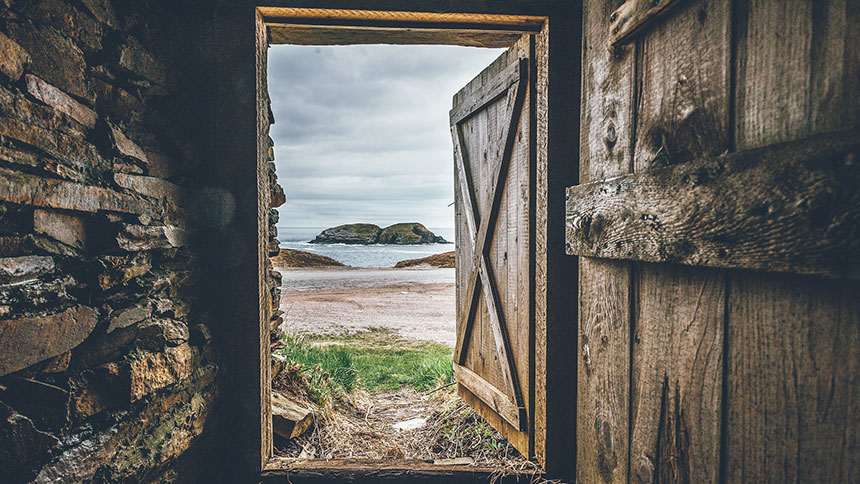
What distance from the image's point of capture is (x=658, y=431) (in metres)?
1.13

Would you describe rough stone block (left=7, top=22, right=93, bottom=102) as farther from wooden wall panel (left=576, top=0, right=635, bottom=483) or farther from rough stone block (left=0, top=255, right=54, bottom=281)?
wooden wall panel (left=576, top=0, right=635, bottom=483)

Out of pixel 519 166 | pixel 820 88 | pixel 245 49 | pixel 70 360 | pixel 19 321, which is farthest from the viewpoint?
pixel 519 166

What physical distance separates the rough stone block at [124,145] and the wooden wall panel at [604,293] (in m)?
1.60

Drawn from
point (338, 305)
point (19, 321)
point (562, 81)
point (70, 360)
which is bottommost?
point (338, 305)

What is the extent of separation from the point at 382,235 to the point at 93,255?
3668cm

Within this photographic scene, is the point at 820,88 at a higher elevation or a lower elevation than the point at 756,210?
higher

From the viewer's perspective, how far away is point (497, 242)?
264 cm

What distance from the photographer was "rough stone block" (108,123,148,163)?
1.50 m

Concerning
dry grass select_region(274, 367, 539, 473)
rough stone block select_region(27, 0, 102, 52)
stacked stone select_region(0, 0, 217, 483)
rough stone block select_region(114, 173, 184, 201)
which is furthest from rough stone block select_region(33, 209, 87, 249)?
dry grass select_region(274, 367, 539, 473)

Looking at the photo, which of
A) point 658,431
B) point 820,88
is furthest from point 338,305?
point 820,88

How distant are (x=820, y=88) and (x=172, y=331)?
2029 millimetres

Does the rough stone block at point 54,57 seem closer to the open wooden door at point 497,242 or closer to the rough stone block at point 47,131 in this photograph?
the rough stone block at point 47,131

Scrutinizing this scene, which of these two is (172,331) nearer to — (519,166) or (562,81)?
(519,166)

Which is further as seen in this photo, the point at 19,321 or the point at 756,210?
the point at 19,321
